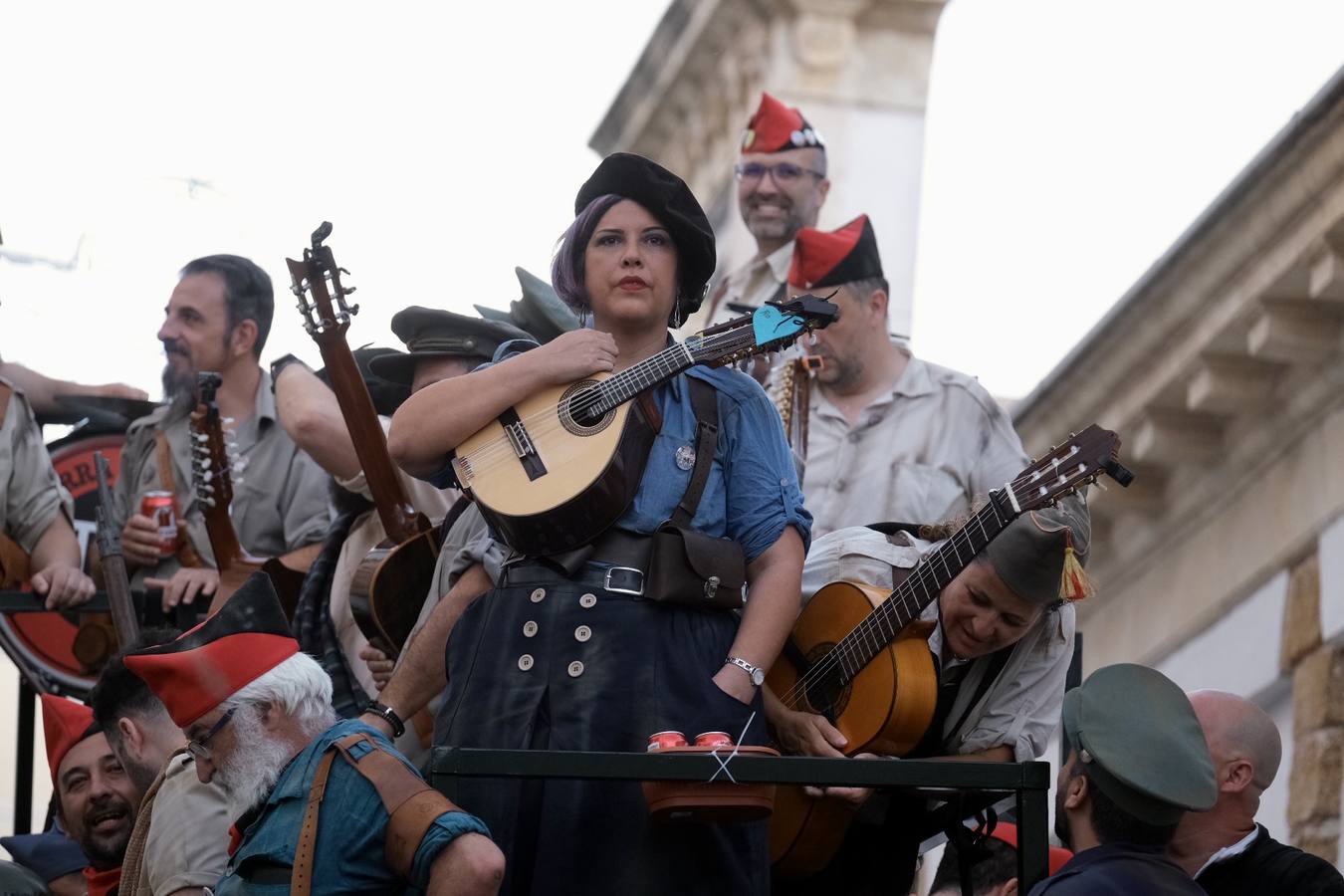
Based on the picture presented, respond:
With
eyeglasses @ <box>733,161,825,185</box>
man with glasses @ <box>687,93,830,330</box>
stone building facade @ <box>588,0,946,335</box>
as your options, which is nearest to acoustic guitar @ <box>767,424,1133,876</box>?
man with glasses @ <box>687,93,830,330</box>

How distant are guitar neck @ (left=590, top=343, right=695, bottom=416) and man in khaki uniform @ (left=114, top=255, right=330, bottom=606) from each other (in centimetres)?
307

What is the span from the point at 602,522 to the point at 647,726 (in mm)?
467

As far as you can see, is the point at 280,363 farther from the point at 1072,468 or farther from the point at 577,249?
the point at 1072,468

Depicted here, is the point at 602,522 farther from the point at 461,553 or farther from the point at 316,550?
the point at 316,550

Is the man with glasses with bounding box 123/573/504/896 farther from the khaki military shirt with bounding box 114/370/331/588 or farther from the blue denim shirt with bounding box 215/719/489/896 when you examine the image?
the khaki military shirt with bounding box 114/370/331/588

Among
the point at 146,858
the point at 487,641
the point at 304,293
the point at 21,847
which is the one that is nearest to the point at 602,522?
the point at 487,641

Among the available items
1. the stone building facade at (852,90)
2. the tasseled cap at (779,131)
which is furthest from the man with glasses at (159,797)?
the stone building facade at (852,90)

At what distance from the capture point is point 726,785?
18.0 feet

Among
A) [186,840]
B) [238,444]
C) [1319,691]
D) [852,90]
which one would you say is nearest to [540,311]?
[238,444]

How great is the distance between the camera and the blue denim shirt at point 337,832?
5.43 metres

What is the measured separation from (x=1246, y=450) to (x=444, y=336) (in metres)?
6.10

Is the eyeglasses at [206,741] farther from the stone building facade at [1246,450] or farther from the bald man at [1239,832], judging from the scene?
the stone building facade at [1246,450]

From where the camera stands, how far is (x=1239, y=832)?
6324 mm

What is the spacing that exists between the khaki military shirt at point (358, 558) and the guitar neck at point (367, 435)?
8 centimetres
